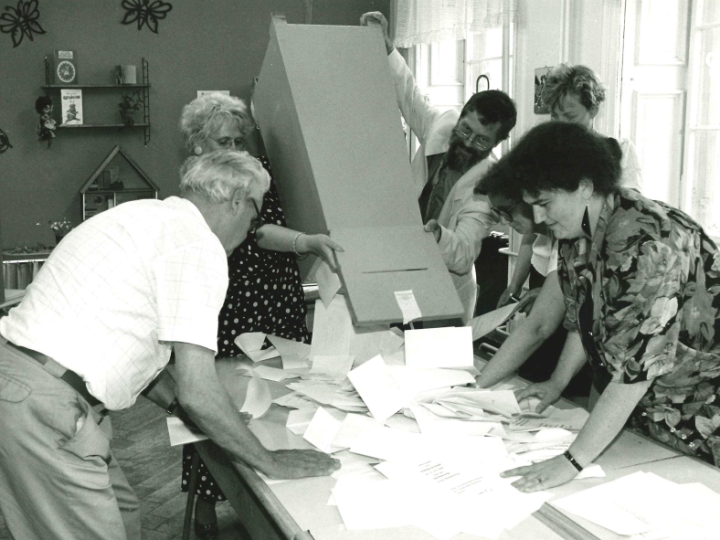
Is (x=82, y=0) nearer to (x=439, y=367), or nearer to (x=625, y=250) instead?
(x=439, y=367)

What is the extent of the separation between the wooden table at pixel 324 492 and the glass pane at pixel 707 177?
1.88 m

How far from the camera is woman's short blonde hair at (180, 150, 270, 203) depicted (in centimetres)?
158

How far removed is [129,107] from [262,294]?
12.3 ft

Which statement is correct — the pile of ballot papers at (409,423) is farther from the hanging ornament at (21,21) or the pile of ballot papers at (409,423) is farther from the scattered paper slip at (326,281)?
the hanging ornament at (21,21)

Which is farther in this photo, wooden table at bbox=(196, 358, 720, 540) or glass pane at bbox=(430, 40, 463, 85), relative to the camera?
glass pane at bbox=(430, 40, 463, 85)

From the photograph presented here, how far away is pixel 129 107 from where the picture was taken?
5.54m

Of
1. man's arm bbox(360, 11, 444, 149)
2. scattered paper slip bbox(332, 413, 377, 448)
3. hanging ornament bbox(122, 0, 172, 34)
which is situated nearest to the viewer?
scattered paper slip bbox(332, 413, 377, 448)

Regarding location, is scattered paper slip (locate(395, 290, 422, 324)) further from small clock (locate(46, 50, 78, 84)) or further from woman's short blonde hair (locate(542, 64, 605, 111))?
small clock (locate(46, 50, 78, 84))

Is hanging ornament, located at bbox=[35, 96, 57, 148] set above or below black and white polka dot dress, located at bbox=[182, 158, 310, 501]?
above

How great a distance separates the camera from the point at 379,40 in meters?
2.21

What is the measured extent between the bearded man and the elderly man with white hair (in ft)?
2.76

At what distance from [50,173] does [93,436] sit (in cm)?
455

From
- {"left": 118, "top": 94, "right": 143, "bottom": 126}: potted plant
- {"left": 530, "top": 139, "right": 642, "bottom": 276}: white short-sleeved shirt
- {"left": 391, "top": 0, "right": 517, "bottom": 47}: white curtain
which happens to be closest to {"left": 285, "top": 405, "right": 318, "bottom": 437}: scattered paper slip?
{"left": 530, "top": 139, "right": 642, "bottom": 276}: white short-sleeved shirt

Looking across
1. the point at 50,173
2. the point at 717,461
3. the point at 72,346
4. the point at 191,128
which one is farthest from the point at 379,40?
the point at 50,173
